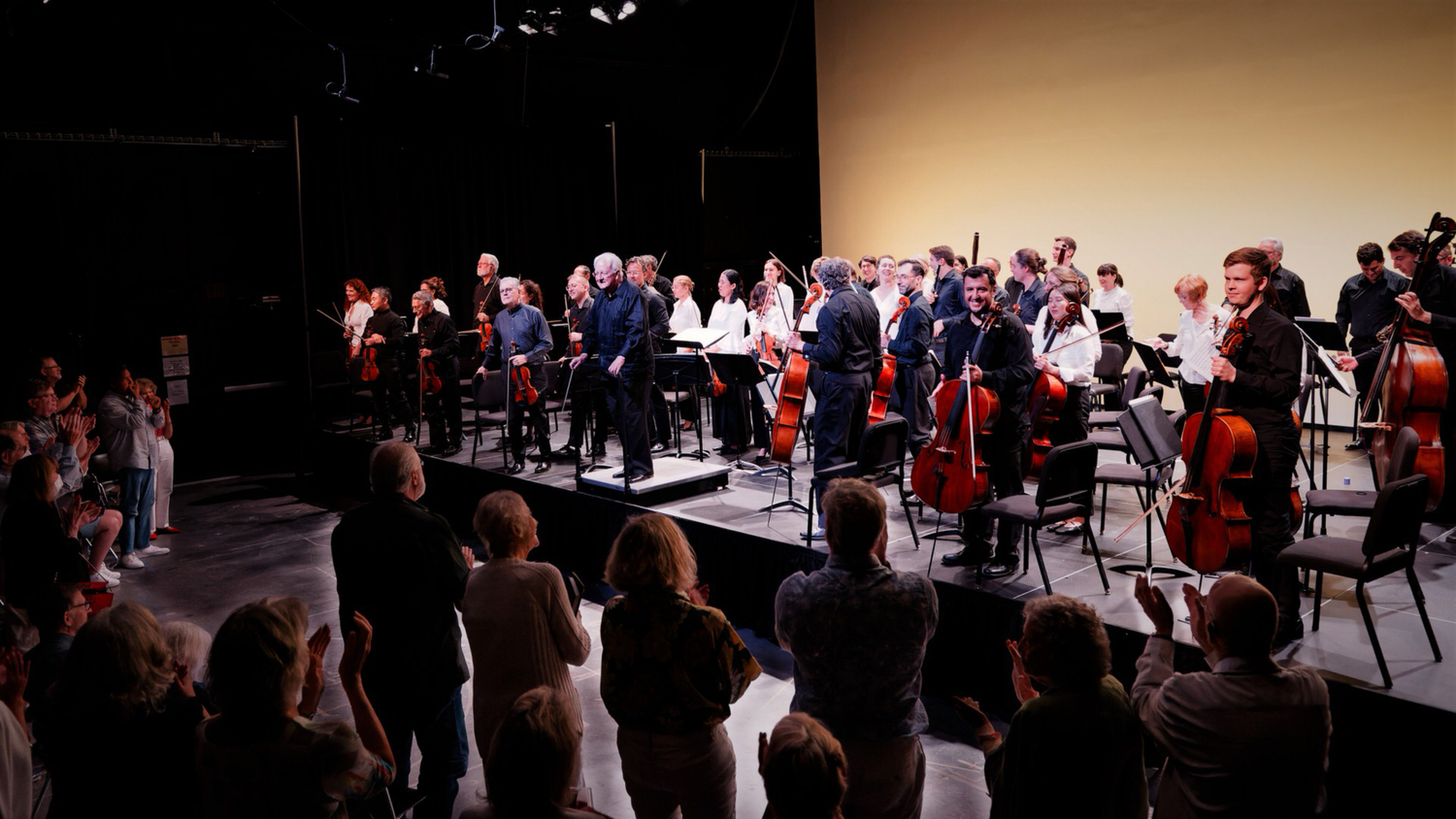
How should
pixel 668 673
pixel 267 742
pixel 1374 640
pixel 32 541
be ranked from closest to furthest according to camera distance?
1. pixel 267 742
2. pixel 668 673
3. pixel 1374 640
4. pixel 32 541

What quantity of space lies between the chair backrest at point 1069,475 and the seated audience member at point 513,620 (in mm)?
2668

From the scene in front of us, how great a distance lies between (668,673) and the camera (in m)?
2.66

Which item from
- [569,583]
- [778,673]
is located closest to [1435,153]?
[778,673]

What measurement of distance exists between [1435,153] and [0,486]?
10.7 meters

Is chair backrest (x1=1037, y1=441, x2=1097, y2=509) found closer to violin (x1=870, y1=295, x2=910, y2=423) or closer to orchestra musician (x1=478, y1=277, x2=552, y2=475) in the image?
A: violin (x1=870, y1=295, x2=910, y2=423)

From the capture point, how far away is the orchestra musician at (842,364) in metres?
6.13

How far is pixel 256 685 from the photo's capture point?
224 cm

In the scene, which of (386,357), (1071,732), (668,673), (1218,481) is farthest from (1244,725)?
(386,357)

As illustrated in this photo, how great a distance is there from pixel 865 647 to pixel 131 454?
6502 mm

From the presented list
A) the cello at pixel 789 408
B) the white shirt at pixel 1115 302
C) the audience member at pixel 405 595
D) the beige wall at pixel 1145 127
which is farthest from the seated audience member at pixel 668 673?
the beige wall at pixel 1145 127

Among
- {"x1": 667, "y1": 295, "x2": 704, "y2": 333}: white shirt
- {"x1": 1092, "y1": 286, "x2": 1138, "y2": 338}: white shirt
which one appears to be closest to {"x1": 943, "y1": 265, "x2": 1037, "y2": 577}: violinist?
{"x1": 667, "y1": 295, "x2": 704, "y2": 333}: white shirt

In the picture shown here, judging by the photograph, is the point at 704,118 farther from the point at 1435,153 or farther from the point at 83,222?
the point at 1435,153

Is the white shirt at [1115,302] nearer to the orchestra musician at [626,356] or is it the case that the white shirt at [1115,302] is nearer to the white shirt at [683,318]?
the white shirt at [683,318]

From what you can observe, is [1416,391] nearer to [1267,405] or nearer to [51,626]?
[1267,405]
